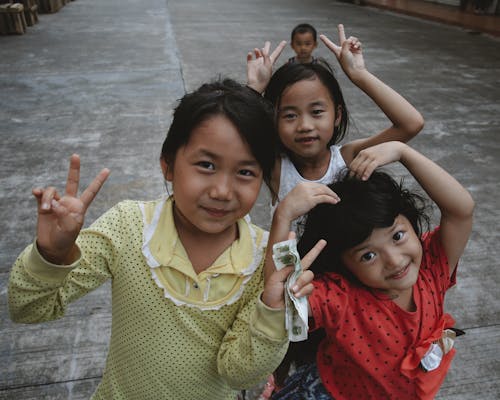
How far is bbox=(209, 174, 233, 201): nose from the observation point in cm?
101

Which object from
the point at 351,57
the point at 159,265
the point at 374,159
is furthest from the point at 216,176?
the point at 351,57

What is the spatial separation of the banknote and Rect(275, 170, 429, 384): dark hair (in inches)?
11.4

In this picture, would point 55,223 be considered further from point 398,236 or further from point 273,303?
point 398,236

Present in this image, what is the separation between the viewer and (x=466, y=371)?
1937 mm

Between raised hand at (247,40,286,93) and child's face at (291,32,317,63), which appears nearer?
raised hand at (247,40,286,93)

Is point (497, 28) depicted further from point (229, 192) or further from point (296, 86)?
point (229, 192)

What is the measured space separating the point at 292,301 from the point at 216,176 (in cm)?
32

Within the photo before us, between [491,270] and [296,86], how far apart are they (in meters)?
1.60

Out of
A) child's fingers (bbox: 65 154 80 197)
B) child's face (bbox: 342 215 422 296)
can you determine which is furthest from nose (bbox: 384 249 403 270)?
child's fingers (bbox: 65 154 80 197)

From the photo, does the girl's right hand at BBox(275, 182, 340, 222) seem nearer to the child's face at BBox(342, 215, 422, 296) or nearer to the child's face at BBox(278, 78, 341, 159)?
the child's face at BBox(342, 215, 422, 296)

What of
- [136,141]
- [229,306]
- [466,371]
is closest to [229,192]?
[229,306]

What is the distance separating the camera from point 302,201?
112 cm

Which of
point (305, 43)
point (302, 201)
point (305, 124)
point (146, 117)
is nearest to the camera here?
point (302, 201)

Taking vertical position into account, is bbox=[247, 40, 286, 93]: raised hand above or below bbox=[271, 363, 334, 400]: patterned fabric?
above
